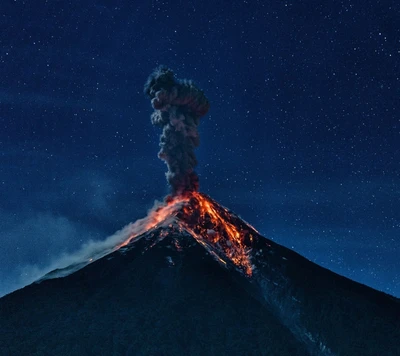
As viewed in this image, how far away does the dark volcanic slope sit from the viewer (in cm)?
5794

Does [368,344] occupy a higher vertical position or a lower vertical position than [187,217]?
lower

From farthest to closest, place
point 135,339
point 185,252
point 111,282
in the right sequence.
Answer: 1. point 185,252
2. point 111,282
3. point 135,339

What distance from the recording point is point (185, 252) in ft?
264

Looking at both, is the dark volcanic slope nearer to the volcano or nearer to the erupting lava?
the volcano

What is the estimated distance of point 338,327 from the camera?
70.8 m

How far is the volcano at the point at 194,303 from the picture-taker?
194 ft

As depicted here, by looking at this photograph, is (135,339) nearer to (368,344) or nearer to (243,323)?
(243,323)

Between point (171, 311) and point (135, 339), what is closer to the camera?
point (135, 339)

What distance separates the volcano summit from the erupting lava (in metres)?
0.22

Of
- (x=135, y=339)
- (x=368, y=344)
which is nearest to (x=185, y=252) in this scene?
(x=135, y=339)

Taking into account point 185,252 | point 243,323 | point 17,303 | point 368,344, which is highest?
point 185,252

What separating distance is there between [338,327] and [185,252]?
25.9 m

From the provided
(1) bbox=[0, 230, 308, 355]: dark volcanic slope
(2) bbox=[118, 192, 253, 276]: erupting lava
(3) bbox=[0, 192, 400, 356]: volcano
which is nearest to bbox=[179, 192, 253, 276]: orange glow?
(2) bbox=[118, 192, 253, 276]: erupting lava

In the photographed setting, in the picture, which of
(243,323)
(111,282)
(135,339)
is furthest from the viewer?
(111,282)
